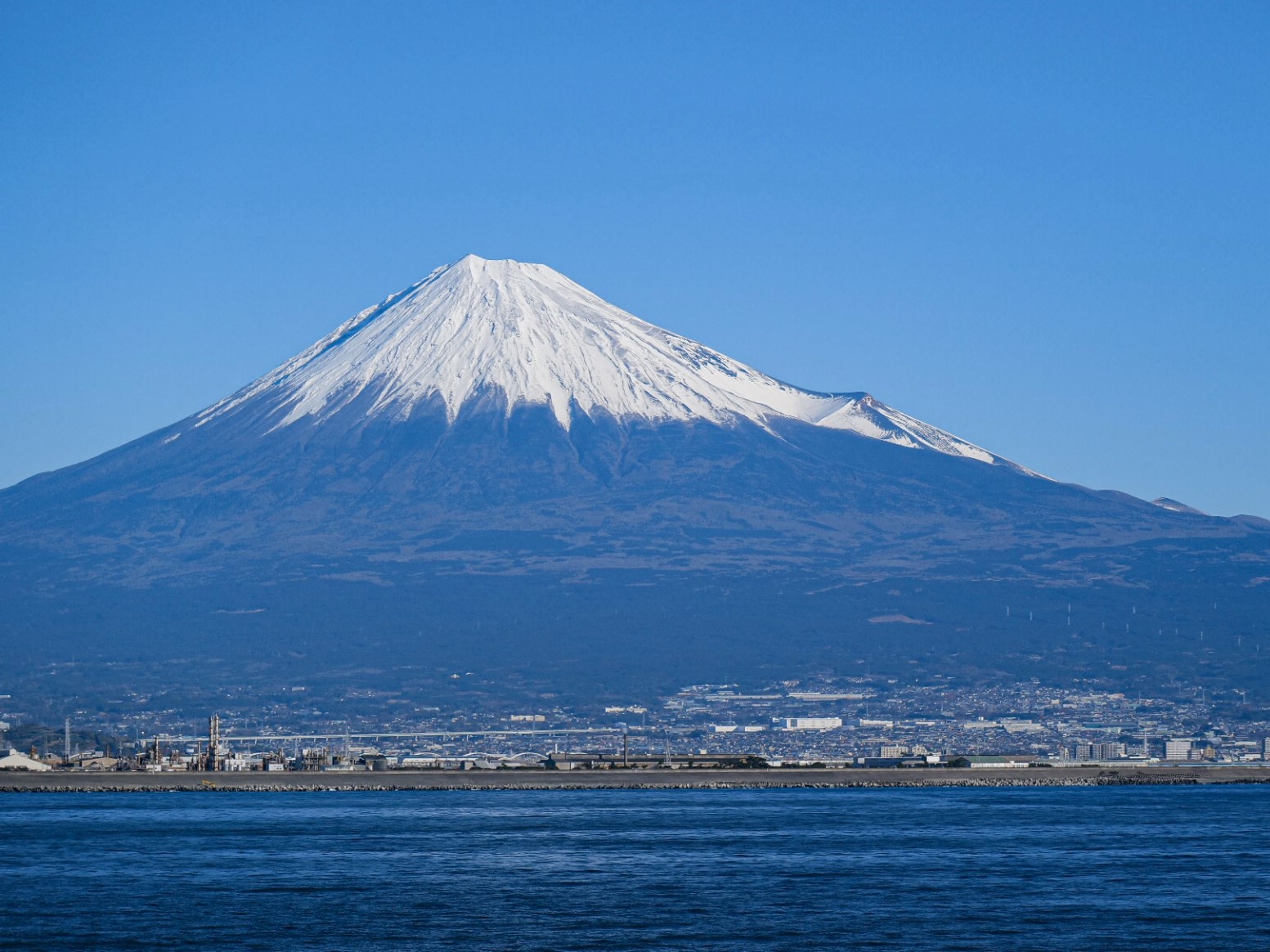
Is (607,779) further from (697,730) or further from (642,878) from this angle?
(642,878)

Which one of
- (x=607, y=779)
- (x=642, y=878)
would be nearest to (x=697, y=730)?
(x=607, y=779)

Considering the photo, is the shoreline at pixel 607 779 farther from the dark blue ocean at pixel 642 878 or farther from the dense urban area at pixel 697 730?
the dark blue ocean at pixel 642 878

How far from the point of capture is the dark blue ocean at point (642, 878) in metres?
39.5

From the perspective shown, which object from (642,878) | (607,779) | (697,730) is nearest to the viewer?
(642,878)

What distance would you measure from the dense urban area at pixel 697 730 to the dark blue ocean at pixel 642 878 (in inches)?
1481

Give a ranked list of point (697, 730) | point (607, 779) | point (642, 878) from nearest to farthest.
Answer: point (642, 878)
point (607, 779)
point (697, 730)

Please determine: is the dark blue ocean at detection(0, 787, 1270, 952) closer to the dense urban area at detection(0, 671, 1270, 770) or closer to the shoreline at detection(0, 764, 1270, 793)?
the shoreline at detection(0, 764, 1270, 793)

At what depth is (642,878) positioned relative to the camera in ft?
161

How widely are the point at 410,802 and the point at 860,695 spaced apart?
82993mm

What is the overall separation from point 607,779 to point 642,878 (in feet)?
166

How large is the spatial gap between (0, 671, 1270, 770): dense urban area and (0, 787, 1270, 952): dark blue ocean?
123 feet

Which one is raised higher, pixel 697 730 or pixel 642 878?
pixel 697 730

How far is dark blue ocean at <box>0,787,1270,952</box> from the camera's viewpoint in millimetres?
39469

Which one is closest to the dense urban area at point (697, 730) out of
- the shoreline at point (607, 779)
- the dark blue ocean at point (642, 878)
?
the shoreline at point (607, 779)
